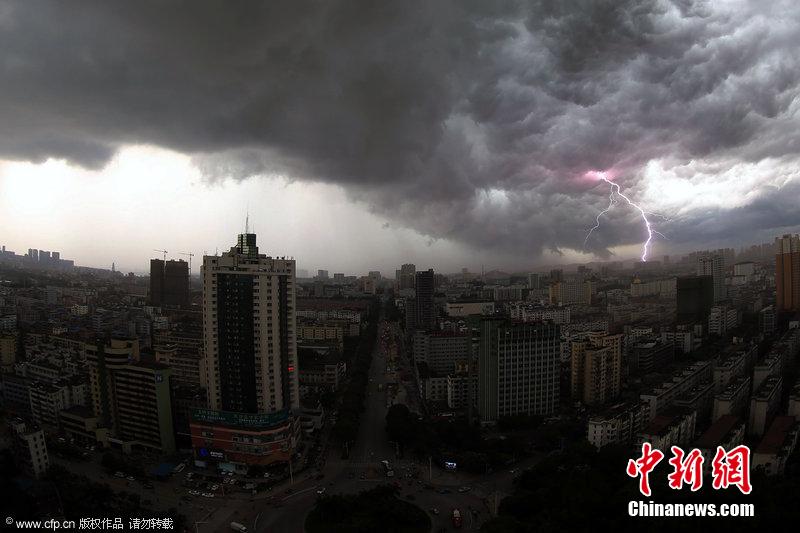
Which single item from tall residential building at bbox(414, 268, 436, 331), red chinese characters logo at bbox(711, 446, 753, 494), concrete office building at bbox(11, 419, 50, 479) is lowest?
concrete office building at bbox(11, 419, 50, 479)

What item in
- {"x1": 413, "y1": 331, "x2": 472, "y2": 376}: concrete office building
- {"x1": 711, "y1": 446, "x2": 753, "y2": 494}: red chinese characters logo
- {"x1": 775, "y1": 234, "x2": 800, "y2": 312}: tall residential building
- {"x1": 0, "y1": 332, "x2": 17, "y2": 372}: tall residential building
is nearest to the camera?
{"x1": 711, "y1": 446, "x2": 753, "y2": 494}: red chinese characters logo

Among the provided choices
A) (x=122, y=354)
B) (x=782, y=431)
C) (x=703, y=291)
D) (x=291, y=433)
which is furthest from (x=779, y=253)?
(x=122, y=354)

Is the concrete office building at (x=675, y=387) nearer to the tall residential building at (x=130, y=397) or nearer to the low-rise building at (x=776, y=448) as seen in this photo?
the low-rise building at (x=776, y=448)

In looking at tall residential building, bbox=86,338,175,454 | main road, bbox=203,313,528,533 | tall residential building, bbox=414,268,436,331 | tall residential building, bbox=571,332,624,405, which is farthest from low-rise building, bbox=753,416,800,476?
tall residential building, bbox=414,268,436,331

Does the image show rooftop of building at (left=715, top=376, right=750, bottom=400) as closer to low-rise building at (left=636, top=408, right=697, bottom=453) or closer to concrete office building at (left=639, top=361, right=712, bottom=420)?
concrete office building at (left=639, top=361, right=712, bottom=420)

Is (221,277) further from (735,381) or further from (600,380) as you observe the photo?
(735,381)

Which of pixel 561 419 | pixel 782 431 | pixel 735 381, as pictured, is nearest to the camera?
pixel 782 431

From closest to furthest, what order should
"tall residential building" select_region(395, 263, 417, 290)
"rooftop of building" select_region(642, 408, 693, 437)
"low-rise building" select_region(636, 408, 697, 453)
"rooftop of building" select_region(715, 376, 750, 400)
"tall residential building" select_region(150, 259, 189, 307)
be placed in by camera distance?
1. "low-rise building" select_region(636, 408, 697, 453)
2. "rooftop of building" select_region(642, 408, 693, 437)
3. "rooftop of building" select_region(715, 376, 750, 400)
4. "tall residential building" select_region(150, 259, 189, 307)
5. "tall residential building" select_region(395, 263, 417, 290)
